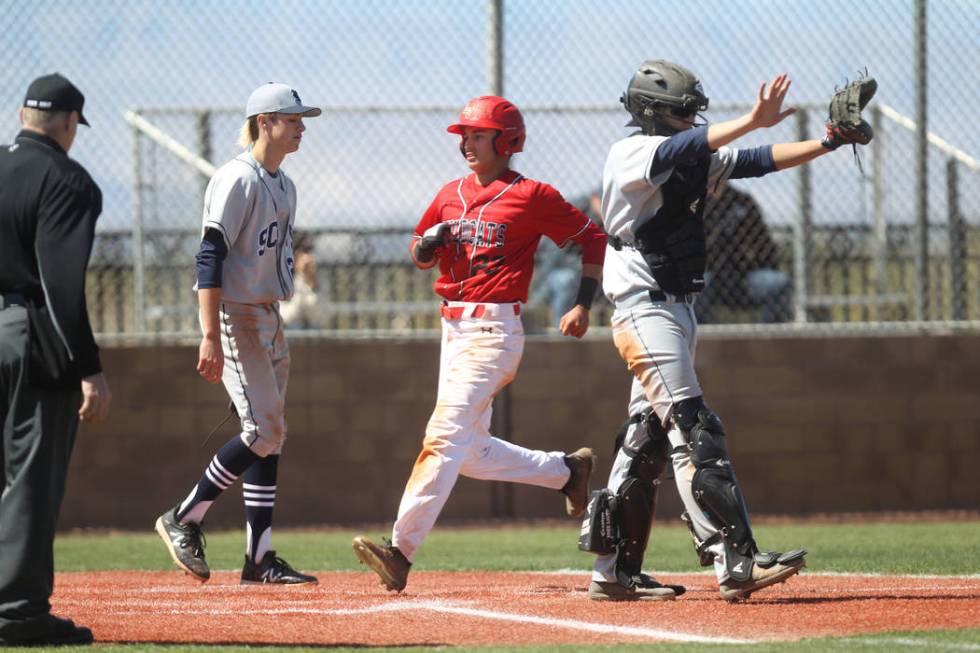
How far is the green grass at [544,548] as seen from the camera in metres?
7.84

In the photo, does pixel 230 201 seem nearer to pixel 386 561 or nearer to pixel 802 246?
pixel 386 561

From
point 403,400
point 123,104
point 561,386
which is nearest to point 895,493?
point 561,386

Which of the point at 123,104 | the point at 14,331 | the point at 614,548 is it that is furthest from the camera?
the point at 123,104

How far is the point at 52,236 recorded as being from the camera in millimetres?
4797

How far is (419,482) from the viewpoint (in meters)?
6.12

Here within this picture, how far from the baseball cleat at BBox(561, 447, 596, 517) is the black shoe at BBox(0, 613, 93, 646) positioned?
2604 millimetres

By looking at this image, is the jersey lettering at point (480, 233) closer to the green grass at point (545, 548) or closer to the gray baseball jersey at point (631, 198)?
the gray baseball jersey at point (631, 198)

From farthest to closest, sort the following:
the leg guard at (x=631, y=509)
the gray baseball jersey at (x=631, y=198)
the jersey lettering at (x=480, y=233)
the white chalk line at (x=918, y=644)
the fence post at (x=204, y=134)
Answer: the fence post at (x=204, y=134) → the jersey lettering at (x=480, y=233) → the leg guard at (x=631, y=509) → the gray baseball jersey at (x=631, y=198) → the white chalk line at (x=918, y=644)

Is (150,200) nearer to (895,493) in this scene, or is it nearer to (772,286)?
(772,286)

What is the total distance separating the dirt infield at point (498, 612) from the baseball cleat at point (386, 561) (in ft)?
0.29

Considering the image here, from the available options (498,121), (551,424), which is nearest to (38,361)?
(498,121)

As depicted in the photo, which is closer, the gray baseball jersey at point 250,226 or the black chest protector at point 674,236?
the black chest protector at point 674,236

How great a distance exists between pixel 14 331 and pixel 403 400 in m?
5.82

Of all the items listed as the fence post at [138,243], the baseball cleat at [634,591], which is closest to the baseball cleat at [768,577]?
the baseball cleat at [634,591]
